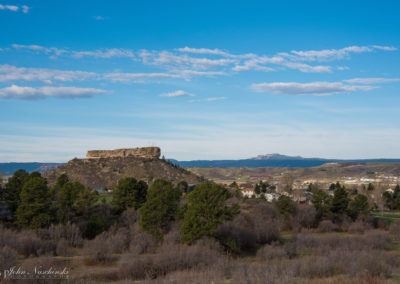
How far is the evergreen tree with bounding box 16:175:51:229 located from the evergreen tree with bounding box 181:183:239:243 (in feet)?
44.1

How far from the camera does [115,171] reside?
92.0 meters

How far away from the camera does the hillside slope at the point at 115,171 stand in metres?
85.1

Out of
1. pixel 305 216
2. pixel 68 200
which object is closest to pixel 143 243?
pixel 68 200

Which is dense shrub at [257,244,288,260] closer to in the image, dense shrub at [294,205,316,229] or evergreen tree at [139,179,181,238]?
evergreen tree at [139,179,181,238]

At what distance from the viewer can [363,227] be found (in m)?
46.6

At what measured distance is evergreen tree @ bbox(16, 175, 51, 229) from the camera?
33406 mm

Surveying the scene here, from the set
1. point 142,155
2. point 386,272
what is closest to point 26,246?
point 386,272

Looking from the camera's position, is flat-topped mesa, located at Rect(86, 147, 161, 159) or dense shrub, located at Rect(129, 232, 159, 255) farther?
flat-topped mesa, located at Rect(86, 147, 161, 159)

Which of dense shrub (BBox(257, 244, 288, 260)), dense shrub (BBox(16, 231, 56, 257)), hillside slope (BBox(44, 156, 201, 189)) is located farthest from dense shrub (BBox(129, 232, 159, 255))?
hillside slope (BBox(44, 156, 201, 189))

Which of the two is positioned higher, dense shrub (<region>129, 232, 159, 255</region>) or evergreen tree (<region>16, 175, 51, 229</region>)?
evergreen tree (<region>16, 175, 51, 229</region>)

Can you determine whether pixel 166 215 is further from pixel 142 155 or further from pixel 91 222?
pixel 142 155

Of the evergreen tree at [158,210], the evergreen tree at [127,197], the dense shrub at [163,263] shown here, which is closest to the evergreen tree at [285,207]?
the evergreen tree at [127,197]

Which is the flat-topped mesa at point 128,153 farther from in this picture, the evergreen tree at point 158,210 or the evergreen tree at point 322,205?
the evergreen tree at point 158,210

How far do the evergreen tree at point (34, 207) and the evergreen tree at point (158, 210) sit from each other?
29.0 ft
